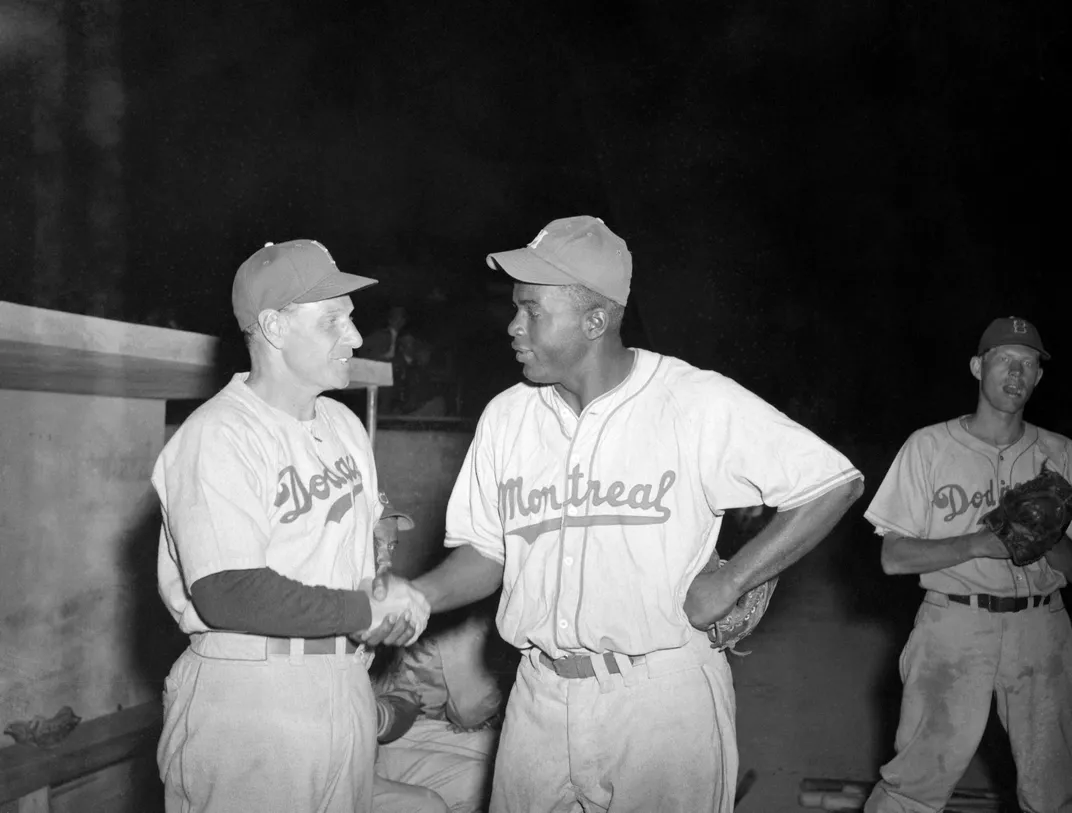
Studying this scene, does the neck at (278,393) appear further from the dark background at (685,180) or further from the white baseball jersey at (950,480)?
the dark background at (685,180)

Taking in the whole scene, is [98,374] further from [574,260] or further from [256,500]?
[574,260]

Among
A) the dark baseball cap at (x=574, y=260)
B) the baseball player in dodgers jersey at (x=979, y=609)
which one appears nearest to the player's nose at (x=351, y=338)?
the dark baseball cap at (x=574, y=260)

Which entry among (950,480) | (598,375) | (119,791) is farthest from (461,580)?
(119,791)

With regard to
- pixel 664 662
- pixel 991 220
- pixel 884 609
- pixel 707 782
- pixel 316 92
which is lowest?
pixel 884 609

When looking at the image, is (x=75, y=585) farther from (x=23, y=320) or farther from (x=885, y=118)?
(x=885, y=118)

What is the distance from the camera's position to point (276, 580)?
2.32 m

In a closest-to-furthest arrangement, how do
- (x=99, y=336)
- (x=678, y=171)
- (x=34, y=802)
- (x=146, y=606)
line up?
(x=99, y=336) < (x=34, y=802) < (x=146, y=606) < (x=678, y=171)

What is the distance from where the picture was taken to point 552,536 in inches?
102

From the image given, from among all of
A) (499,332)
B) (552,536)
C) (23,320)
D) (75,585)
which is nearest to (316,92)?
(499,332)

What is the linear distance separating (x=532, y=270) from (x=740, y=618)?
1139 mm

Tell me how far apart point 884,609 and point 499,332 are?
5.72 metres

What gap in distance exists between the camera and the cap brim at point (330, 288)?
2635 millimetres

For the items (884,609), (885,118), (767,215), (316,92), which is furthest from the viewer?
(767,215)

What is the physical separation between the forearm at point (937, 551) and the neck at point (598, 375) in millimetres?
2078
